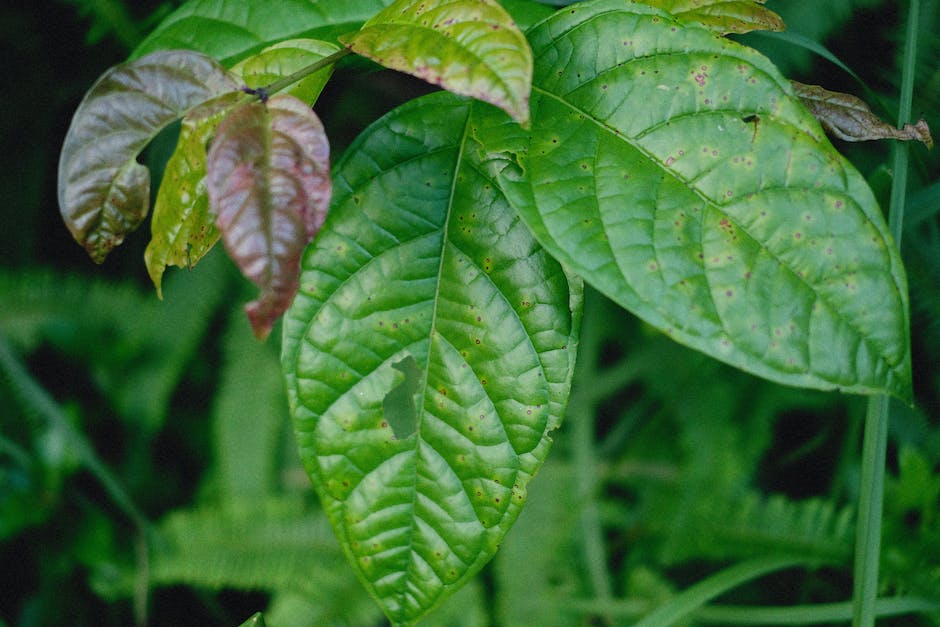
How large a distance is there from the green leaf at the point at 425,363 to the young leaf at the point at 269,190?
11 cm

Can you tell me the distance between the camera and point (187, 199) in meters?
0.63

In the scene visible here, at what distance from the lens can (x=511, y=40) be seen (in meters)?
0.54

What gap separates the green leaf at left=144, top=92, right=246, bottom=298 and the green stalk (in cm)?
71

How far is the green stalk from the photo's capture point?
719 mm

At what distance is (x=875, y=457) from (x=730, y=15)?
1.68ft

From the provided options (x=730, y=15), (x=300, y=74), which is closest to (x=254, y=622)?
(x=300, y=74)

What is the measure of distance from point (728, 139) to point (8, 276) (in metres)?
1.73

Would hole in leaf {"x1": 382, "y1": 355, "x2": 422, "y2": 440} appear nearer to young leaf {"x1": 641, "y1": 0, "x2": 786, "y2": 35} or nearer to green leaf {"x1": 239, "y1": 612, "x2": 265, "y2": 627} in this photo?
green leaf {"x1": 239, "y1": 612, "x2": 265, "y2": 627}

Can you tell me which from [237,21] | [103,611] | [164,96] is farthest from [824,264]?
[103,611]

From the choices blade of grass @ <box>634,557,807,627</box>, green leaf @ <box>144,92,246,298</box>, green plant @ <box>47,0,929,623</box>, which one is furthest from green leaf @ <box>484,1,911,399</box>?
blade of grass @ <box>634,557,807,627</box>

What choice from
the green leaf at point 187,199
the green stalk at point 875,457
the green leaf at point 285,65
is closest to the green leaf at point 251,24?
the green leaf at point 285,65

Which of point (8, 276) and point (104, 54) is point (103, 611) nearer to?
point (8, 276)

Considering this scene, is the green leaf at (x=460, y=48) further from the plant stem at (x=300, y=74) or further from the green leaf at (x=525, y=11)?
the green leaf at (x=525, y=11)

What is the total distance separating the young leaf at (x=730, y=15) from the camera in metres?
0.67
